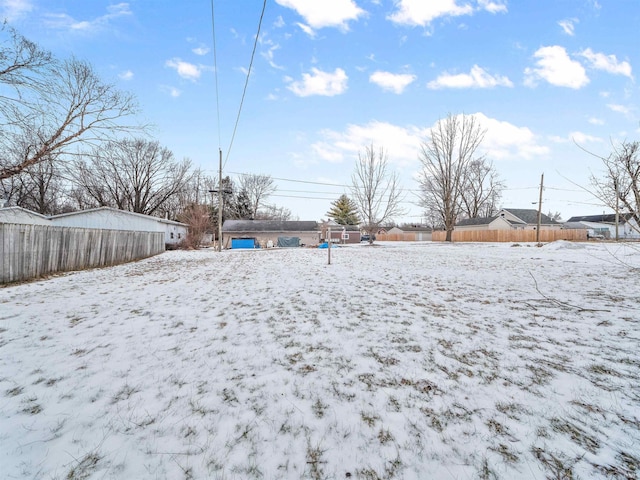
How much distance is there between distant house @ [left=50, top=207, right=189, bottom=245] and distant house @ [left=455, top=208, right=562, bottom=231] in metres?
41.6

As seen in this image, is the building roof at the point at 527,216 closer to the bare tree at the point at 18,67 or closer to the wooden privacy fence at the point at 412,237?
the wooden privacy fence at the point at 412,237

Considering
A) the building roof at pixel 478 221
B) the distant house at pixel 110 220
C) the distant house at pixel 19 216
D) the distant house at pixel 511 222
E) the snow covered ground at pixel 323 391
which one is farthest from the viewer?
the distant house at pixel 511 222

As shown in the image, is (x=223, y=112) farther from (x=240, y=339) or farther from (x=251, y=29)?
(x=240, y=339)

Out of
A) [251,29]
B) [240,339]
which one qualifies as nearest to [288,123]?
[251,29]

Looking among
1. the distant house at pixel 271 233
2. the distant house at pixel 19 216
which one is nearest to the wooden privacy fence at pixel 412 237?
the distant house at pixel 271 233

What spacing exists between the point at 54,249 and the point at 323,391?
35.6ft

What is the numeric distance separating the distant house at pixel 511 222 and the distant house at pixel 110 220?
4164 centimetres

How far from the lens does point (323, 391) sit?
2230 mm

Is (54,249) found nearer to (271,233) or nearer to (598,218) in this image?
(271,233)

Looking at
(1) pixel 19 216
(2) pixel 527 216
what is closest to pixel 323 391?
(1) pixel 19 216

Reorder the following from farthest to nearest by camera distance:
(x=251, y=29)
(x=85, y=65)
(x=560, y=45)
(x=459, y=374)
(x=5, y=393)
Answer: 1. (x=560, y=45)
2. (x=85, y=65)
3. (x=251, y=29)
4. (x=459, y=374)
5. (x=5, y=393)

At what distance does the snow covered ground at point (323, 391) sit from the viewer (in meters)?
1.54

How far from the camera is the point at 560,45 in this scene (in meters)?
9.51

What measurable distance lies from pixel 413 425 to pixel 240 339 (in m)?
2.20
